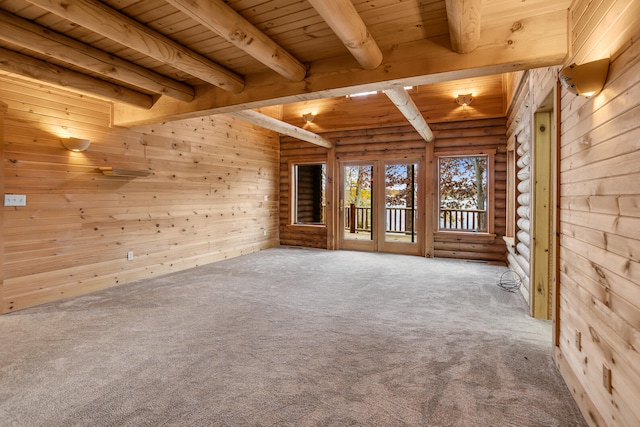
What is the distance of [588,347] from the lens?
1812mm

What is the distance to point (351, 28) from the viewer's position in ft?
6.70

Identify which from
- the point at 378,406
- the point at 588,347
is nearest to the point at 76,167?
the point at 378,406

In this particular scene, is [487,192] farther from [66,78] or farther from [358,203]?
[66,78]

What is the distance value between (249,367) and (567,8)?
3306mm

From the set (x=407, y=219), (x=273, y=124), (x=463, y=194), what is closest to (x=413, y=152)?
(x=463, y=194)

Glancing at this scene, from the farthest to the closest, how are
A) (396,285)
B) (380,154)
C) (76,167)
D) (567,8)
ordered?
(380,154)
(396,285)
(76,167)
(567,8)

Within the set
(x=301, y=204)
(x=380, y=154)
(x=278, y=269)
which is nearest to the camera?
(x=278, y=269)

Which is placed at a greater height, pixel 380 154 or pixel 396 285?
→ pixel 380 154

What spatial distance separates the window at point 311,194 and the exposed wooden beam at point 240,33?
23.3 feet

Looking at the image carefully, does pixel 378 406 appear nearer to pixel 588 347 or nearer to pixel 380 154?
pixel 588 347

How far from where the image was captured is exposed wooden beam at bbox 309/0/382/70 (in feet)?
5.94

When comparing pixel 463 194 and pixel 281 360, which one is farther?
pixel 463 194

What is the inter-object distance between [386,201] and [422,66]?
4832 mm

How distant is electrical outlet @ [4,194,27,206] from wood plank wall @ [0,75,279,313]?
0.06 metres
